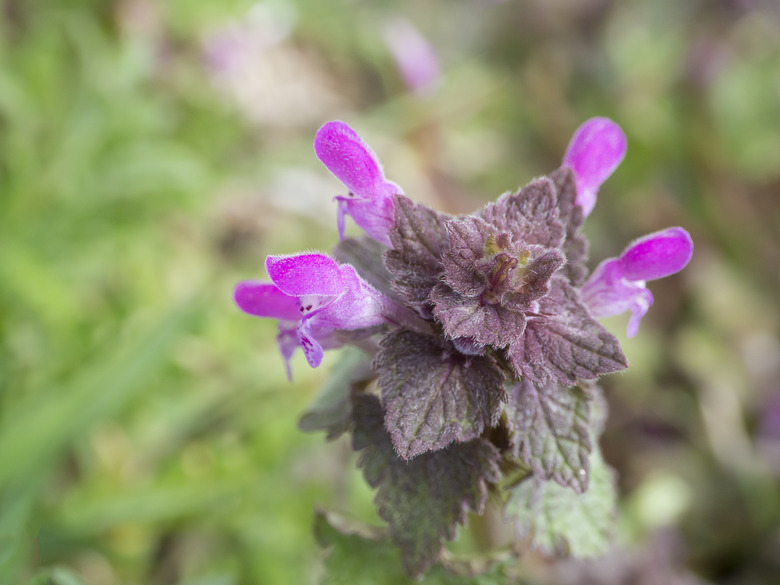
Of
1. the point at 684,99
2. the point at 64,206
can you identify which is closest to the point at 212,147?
the point at 64,206

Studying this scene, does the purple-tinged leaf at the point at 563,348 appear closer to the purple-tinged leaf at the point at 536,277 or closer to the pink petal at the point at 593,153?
the purple-tinged leaf at the point at 536,277

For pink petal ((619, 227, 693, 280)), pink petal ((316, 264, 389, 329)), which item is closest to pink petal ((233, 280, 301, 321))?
pink petal ((316, 264, 389, 329))

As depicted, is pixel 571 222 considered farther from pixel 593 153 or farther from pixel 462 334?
pixel 462 334

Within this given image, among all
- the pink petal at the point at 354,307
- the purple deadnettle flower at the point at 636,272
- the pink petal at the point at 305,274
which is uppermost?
the pink petal at the point at 305,274

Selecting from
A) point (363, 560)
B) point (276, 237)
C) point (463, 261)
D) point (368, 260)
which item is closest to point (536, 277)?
point (463, 261)

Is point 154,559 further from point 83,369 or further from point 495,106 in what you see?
point 495,106

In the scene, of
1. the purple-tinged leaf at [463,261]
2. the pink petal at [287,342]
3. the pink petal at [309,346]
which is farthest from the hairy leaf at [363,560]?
the purple-tinged leaf at [463,261]

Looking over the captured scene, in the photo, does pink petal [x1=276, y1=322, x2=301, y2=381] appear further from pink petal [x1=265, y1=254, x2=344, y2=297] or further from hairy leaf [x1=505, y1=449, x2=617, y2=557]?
hairy leaf [x1=505, y1=449, x2=617, y2=557]
